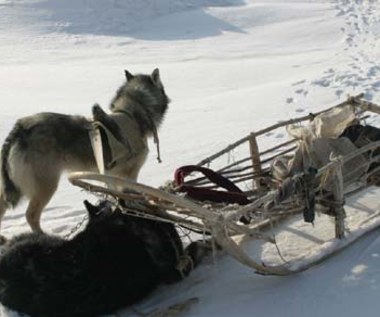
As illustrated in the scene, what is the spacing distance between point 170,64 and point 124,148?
8399 millimetres

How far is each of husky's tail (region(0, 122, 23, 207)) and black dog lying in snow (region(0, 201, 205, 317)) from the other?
0.98 m

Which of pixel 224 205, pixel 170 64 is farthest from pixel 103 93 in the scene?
pixel 224 205

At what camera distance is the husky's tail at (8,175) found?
4.34 meters

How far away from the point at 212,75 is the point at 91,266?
323 inches

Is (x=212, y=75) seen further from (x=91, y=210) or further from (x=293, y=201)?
(x=91, y=210)

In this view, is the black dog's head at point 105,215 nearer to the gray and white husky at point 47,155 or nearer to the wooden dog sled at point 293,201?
the wooden dog sled at point 293,201

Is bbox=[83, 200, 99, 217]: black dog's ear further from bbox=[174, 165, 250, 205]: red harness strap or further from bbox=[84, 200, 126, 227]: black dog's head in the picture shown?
bbox=[174, 165, 250, 205]: red harness strap

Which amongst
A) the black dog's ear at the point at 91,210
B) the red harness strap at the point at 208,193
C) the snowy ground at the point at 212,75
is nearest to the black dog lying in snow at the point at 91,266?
the black dog's ear at the point at 91,210

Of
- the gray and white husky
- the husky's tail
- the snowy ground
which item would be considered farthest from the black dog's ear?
the husky's tail

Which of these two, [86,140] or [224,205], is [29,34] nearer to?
[86,140]

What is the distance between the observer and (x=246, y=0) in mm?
20094

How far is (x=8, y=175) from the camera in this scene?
4383 mm

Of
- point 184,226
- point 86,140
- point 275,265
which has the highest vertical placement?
point 86,140

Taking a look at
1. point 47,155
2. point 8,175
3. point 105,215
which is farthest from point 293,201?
point 8,175
